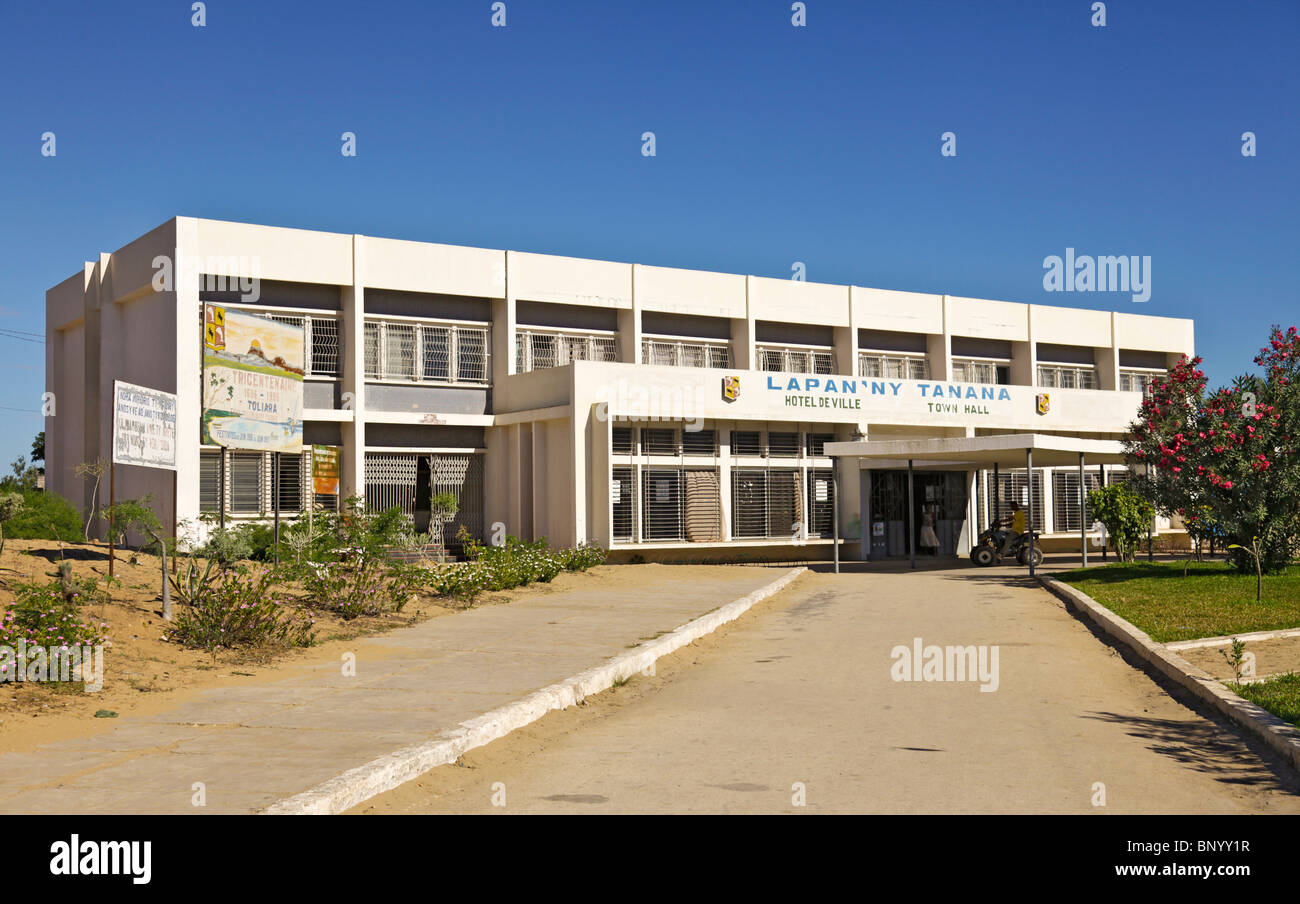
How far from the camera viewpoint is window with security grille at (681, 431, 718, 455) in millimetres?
26500

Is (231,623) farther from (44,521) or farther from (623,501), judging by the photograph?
(623,501)

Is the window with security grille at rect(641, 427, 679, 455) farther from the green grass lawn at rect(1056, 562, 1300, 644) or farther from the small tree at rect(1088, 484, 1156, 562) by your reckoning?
the small tree at rect(1088, 484, 1156, 562)

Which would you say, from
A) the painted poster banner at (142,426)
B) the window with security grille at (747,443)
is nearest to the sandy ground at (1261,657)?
the painted poster banner at (142,426)

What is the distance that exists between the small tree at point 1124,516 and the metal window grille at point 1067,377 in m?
13.4

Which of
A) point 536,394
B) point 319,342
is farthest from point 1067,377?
point 319,342

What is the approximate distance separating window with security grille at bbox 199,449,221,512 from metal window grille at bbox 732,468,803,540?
40.4 ft

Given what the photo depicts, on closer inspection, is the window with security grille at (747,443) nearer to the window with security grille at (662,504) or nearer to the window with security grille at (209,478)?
the window with security grille at (662,504)

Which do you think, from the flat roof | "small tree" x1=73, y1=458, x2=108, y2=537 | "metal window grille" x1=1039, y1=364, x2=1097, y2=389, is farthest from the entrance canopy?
"small tree" x1=73, y1=458, x2=108, y2=537

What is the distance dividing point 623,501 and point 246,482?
8.91 meters

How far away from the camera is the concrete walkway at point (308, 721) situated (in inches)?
211

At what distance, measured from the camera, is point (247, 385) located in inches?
719

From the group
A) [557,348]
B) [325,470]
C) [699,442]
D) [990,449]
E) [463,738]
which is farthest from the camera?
[557,348]

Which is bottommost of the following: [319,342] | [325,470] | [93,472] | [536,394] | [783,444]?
[93,472]
